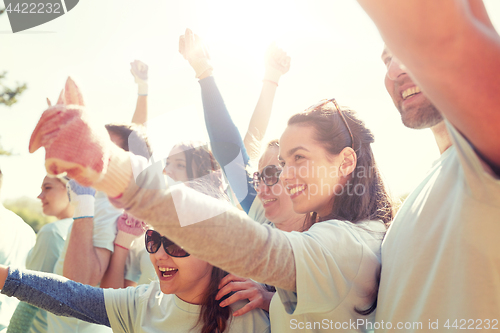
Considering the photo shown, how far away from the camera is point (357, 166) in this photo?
1.81 meters

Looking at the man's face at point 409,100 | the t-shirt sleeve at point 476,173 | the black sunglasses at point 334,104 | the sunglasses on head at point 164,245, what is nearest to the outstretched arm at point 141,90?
the sunglasses on head at point 164,245

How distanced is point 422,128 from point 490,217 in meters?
0.61

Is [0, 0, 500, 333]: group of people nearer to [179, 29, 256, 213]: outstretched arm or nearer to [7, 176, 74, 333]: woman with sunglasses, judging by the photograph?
[179, 29, 256, 213]: outstretched arm

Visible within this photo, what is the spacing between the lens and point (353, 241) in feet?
3.93

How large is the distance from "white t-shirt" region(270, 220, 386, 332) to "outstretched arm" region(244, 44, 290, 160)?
2087mm

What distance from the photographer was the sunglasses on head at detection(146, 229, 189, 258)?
183 cm

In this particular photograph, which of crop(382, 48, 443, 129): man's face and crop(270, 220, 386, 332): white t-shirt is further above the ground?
crop(382, 48, 443, 129): man's face

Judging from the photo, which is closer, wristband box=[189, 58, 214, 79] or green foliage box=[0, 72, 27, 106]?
wristband box=[189, 58, 214, 79]

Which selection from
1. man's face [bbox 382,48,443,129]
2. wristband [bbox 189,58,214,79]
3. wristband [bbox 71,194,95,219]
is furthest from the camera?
wristband [bbox 189,58,214,79]

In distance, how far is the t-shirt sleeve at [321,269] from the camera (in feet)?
3.31

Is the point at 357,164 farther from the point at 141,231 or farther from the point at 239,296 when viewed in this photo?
the point at 141,231

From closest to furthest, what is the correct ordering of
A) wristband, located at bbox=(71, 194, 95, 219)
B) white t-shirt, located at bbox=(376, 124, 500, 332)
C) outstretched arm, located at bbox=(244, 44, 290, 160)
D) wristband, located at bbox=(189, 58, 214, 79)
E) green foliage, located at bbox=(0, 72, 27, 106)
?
white t-shirt, located at bbox=(376, 124, 500, 332)
wristband, located at bbox=(71, 194, 95, 219)
wristband, located at bbox=(189, 58, 214, 79)
outstretched arm, located at bbox=(244, 44, 290, 160)
green foliage, located at bbox=(0, 72, 27, 106)

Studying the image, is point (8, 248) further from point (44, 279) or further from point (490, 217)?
point (490, 217)

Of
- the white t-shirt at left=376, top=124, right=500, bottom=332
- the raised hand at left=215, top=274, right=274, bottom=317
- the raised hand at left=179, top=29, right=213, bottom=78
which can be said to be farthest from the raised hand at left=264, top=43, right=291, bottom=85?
the white t-shirt at left=376, top=124, right=500, bottom=332
